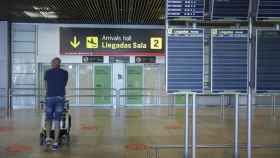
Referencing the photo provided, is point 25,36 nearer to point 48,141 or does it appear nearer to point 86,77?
point 86,77

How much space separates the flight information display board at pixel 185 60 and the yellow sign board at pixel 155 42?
43.9 ft

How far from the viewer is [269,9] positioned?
6.13 metres

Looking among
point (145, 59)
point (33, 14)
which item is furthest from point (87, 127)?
point (145, 59)

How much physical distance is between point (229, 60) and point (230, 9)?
2.45 ft

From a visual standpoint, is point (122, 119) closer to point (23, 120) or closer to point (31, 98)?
point (23, 120)

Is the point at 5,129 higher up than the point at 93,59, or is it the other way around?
the point at 93,59

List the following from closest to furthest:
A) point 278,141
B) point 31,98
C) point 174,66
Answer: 1. point 174,66
2. point 278,141
3. point 31,98

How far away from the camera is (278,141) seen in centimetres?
922

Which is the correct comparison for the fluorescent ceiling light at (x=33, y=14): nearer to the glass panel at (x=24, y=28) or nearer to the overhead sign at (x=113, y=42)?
the glass panel at (x=24, y=28)

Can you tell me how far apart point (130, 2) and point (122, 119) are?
12.8 feet

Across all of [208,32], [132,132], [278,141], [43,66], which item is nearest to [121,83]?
[43,66]

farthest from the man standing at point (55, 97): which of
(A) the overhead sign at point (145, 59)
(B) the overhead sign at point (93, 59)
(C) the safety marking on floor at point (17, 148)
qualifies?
(A) the overhead sign at point (145, 59)

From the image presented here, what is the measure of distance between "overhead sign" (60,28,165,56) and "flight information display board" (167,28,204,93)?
1338 centimetres

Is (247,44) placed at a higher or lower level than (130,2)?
lower
